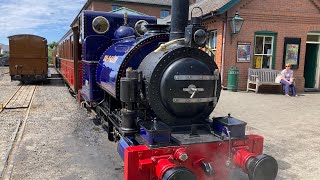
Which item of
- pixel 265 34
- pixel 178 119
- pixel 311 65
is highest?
pixel 265 34

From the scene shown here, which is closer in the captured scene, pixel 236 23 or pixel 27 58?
pixel 236 23

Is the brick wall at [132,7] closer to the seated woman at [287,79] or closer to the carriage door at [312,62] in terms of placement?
the carriage door at [312,62]

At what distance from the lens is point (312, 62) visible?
14133 millimetres

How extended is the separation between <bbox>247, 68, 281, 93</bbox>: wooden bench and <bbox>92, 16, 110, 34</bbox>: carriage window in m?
7.99

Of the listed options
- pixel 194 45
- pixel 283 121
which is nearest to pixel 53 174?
pixel 194 45

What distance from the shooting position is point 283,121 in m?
7.54

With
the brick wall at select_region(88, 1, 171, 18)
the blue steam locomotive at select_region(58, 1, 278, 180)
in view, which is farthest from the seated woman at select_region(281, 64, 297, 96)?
the brick wall at select_region(88, 1, 171, 18)

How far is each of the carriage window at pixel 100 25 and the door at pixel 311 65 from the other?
37.2ft

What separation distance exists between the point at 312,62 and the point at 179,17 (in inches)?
487

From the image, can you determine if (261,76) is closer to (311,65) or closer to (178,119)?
(311,65)

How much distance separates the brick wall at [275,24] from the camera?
40.9 ft

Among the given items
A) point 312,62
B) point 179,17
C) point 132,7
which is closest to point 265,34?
point 312,62

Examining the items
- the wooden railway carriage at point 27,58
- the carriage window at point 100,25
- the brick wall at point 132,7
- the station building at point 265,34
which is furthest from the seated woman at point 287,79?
the brick wall at point 132,7

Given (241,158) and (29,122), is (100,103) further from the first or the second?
(241,158)
